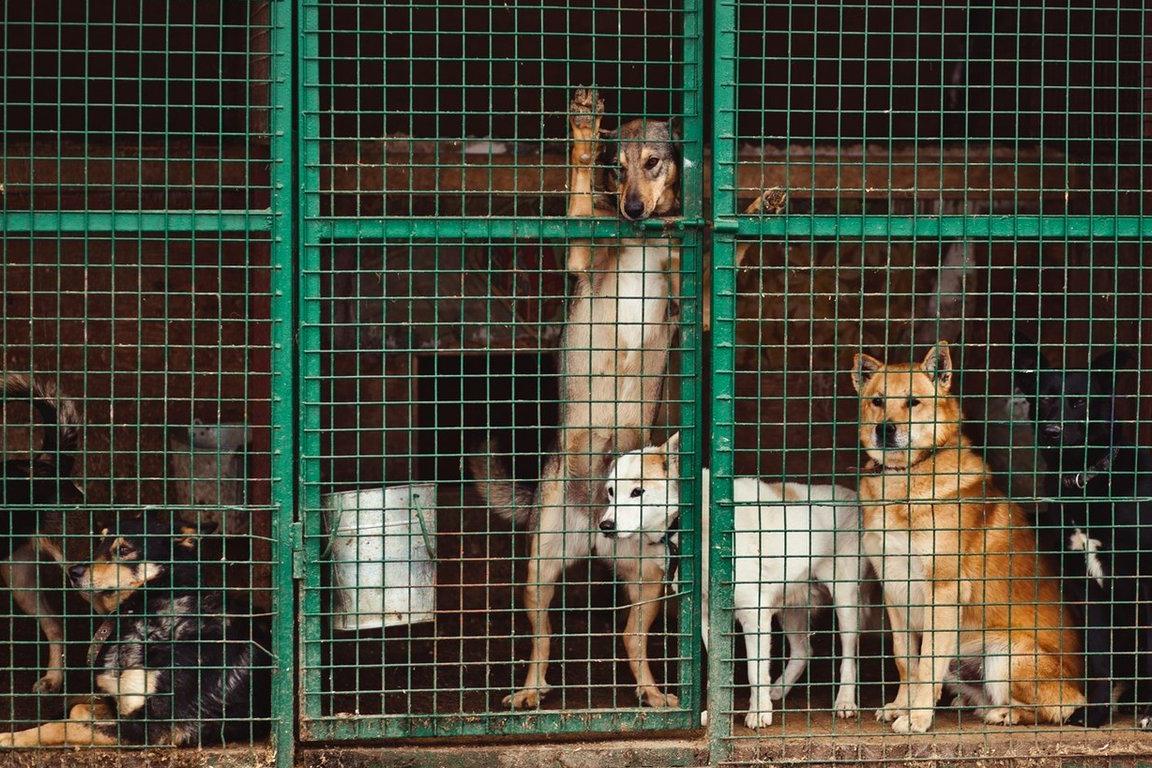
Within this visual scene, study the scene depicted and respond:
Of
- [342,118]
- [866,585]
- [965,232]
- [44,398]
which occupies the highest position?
[342,118]

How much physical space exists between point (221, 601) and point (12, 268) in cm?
351

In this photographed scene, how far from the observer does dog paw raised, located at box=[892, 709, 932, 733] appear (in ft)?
15.8

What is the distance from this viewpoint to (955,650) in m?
5.18

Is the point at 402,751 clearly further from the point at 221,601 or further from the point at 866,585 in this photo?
the point at 866,585

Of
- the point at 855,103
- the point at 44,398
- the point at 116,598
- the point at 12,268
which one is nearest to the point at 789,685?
the point at 116,598

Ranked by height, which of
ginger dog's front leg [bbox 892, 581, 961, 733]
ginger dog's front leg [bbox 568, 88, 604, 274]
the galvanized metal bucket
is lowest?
ginger dog's front leg [bbox 892, 581, 961, 733]

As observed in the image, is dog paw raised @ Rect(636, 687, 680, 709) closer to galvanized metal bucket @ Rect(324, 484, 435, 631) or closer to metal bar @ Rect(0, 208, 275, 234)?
galvanized metal bucket @ Rect(324, 484, 435, 631)

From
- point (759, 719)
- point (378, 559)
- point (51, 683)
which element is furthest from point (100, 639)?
point (759, 719)

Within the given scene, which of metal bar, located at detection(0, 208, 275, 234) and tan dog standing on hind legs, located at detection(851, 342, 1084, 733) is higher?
metal bar, located at detection(0, 208, 275, 234)

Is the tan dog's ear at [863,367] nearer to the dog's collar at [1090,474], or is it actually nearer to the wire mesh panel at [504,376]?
the wire mesh panel at [504,376]

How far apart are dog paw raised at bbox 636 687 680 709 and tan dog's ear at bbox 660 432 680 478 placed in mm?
872

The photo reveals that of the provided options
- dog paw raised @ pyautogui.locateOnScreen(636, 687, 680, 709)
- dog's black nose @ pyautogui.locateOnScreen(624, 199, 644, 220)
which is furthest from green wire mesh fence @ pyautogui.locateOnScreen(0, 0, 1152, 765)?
dog paw raised @ pyautogui.locateOnScreen(636, 687, 680, 709)

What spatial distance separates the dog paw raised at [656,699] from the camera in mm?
5047

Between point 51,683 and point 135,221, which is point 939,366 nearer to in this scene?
point 135,221
